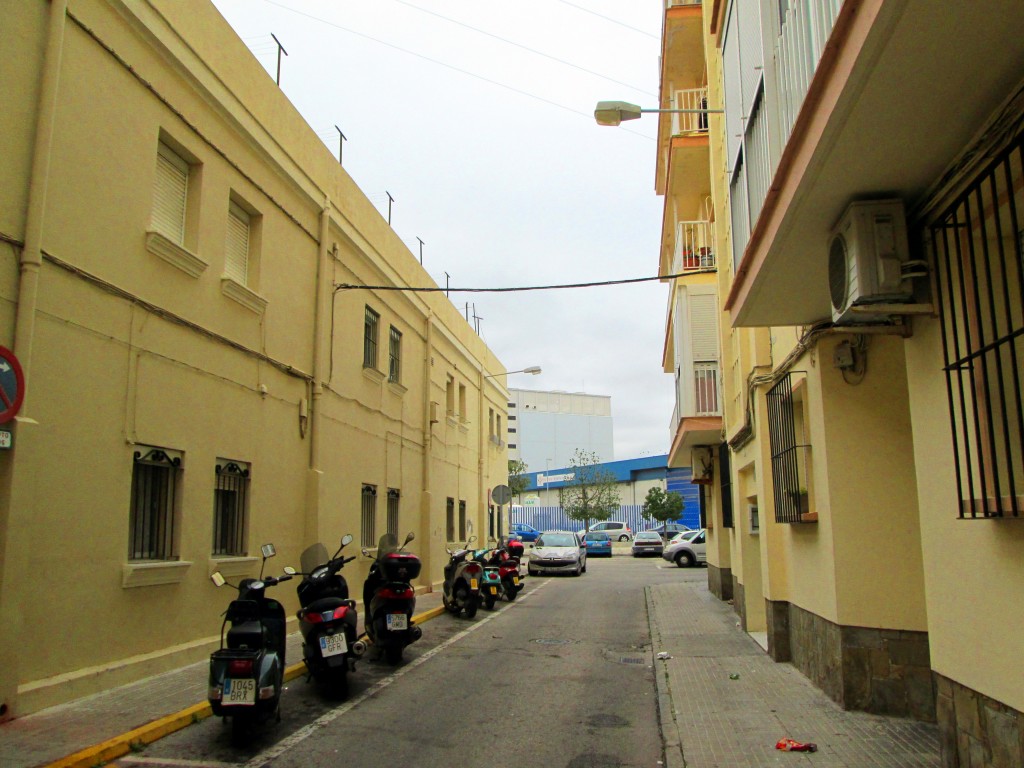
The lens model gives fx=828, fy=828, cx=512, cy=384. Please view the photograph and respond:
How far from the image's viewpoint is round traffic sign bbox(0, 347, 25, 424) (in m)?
6.09

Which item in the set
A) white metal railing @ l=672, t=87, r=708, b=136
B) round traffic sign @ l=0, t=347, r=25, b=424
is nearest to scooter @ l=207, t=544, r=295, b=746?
round traffic sign @ l=0, t=347, r=25, b=424

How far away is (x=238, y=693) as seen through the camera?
20.5ft

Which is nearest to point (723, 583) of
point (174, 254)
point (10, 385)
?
point (174, 254)

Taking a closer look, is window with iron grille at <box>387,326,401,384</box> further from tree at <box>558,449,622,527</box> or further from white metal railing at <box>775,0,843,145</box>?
tree at <box>558,449,622,527</box>

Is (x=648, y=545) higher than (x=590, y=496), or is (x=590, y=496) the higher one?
(x=590, y=496)

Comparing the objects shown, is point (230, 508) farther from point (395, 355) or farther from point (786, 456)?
point (395, 355)

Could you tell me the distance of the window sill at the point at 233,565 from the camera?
979 cm

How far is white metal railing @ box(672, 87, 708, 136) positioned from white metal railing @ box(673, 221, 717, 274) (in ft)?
5.81

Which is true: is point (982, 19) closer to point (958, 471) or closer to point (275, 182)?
point (958, 471)

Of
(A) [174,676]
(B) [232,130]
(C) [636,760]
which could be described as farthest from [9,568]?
(B) [232,130]

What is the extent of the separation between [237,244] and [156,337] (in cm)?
266

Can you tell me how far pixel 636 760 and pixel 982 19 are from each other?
513 cm

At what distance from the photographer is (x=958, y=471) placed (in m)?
4.75

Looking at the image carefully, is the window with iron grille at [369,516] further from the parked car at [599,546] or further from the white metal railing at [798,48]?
the parked car at [599,546]
